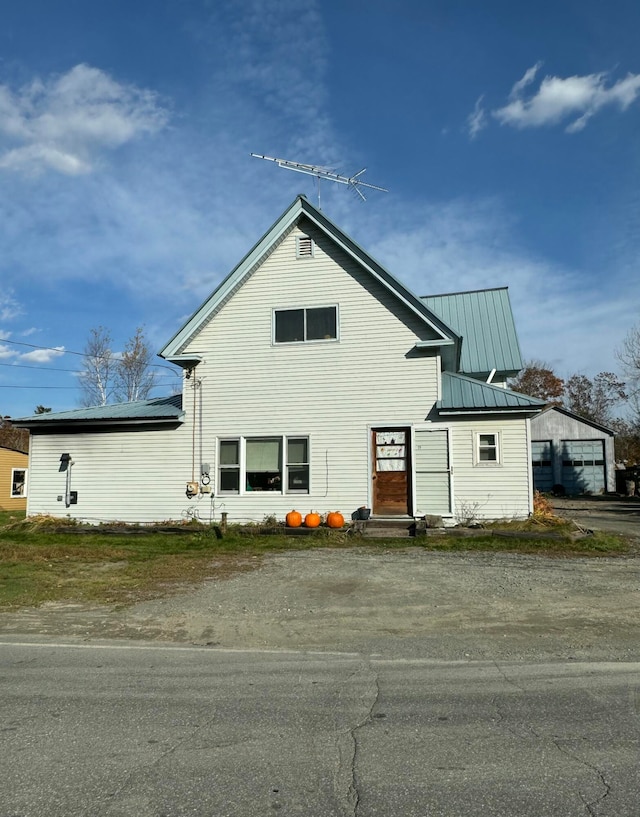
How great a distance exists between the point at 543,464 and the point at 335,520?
81.6 ft

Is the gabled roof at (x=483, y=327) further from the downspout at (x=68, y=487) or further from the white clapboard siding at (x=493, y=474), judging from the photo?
the downspout at (x=68, y=487)

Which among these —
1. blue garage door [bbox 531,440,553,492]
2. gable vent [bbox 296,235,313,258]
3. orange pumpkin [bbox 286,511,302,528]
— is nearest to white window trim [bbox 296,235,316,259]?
gable vent [bbox 296,235,313,258]

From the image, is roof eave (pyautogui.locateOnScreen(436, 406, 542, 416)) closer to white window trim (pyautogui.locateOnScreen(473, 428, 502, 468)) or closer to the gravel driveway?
white window trim (pyautogui.locateOnScreen(473, 428, 502, 468))

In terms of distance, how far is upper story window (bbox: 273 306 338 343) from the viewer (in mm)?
16812

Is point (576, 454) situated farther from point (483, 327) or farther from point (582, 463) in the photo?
point (483, 327)

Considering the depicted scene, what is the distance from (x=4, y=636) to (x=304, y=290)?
39.5 ft

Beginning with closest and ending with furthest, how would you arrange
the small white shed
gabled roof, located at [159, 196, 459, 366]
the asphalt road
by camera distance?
the asphalt road, gabled roof, located at [159, 196, 459, 366], the small white shed

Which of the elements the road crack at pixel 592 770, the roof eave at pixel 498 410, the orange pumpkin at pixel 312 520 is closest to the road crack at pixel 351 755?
the road crack at pixel 592 770

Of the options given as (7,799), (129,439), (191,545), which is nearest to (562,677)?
(7,799)

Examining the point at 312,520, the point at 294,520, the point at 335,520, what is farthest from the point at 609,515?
the point at 294,520

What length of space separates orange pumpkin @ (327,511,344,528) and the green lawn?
0.56 meters

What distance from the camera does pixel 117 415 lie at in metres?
17.5

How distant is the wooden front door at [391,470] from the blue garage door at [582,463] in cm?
2375

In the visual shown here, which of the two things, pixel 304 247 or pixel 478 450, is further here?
pixel 304 247
